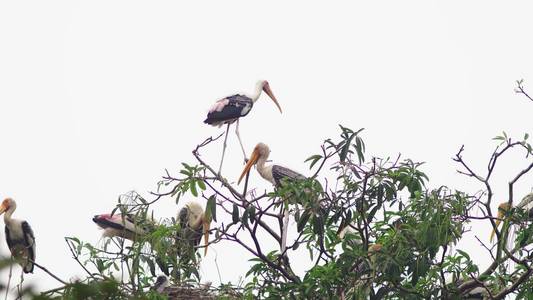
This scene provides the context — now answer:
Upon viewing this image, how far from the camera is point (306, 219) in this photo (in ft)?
19.1

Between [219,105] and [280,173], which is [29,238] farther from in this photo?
[280,173]

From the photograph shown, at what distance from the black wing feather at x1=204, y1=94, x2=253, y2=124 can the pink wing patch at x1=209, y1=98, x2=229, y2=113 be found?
0.03 metres

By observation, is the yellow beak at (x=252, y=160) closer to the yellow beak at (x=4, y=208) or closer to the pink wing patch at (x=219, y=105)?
the pink wing patch at (x=219, y=105)

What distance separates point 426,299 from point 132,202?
2164mm

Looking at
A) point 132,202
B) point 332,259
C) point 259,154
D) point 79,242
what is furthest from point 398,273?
Answer: point 259,154

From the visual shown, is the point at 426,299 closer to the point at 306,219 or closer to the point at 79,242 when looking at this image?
the point at 306,219

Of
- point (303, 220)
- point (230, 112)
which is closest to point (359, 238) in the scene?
point (303, 220)

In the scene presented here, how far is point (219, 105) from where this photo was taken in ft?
32.3

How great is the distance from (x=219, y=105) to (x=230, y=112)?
152mm

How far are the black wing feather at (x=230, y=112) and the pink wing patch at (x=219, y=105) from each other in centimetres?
3

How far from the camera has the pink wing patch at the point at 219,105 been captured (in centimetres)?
981

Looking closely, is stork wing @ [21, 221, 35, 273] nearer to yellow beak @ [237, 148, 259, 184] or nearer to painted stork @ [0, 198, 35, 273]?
painted stork @ [0, 198, 35, 273]

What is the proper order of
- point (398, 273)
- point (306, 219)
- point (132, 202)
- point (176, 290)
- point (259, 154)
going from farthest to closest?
point (259, 154)
point (176, 290)
point (132, 202)
point (306, 219)
point (398, 273)

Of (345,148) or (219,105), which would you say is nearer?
(345,148)
